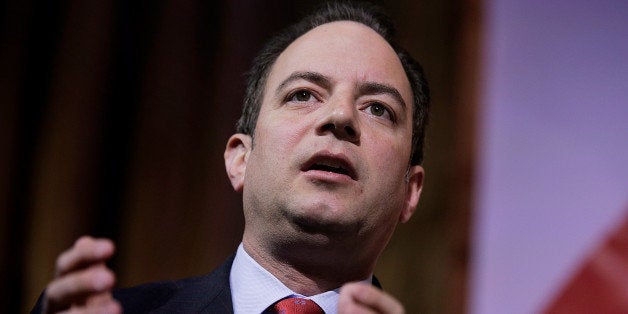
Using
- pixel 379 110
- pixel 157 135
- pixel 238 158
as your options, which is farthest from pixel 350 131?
pixel 157 135

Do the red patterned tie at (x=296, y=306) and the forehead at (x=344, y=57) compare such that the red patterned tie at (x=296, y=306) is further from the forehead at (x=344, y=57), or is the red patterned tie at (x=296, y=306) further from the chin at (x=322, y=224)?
the forehead at (x=344, y=57)

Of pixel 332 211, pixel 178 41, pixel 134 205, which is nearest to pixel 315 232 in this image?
pixel 332 211

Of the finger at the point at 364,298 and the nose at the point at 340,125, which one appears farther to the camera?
the nose at the point at 340,125

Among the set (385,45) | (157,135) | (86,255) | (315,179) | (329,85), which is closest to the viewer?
(86,255)

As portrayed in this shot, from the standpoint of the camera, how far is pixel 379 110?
105 centimetres

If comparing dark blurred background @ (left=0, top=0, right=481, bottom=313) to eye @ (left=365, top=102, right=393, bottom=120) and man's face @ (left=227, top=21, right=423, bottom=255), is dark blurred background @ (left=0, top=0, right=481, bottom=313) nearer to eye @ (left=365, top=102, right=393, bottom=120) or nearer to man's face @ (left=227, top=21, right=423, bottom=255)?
man's face @ (left=227, top=21, right=423, bottom=255)

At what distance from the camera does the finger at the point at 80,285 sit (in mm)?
652

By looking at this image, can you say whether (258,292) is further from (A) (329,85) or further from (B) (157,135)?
(B) (157,135)

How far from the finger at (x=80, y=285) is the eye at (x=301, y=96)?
0.46 m

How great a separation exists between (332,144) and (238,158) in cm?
26

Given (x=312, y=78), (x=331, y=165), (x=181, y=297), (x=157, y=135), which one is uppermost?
(x=312, y=78)

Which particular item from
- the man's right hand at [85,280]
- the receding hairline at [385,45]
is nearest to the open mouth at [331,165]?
the receding hairline at [385,45]

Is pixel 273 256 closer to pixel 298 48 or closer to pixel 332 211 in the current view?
pixel 332 211

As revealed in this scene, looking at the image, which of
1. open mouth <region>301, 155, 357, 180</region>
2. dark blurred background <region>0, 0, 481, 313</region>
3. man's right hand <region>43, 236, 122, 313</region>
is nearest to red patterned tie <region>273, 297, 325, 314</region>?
open mouth <region>301, 155, 357, 180</region>
